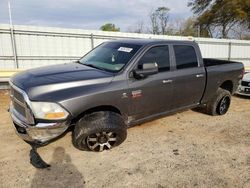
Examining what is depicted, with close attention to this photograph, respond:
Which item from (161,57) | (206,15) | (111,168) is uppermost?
(206,15)

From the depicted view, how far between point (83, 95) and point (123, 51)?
141 centimetres

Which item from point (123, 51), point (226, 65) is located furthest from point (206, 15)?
point (123, 51)

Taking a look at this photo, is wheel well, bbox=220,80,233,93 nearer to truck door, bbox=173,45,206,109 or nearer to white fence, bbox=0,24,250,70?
truck door, bbox=173,45,206,109

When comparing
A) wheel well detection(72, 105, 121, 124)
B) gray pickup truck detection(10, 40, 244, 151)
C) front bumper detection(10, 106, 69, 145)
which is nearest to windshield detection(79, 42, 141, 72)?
gray pickup truck detection(10, 40, 244, 151)

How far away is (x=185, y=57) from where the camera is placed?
18.0ft

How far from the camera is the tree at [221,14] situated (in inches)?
1128

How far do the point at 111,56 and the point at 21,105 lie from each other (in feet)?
6.17

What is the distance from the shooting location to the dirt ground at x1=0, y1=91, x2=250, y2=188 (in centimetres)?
354

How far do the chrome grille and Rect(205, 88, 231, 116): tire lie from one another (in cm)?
434

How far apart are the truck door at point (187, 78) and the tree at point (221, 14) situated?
2667 centimetres

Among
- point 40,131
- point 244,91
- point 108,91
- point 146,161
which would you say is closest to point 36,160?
point 40,131

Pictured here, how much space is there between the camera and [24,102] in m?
3.74

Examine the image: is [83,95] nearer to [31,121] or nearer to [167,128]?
[31,121]

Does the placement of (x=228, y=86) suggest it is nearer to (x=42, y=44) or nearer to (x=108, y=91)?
(x=108, y=91)
